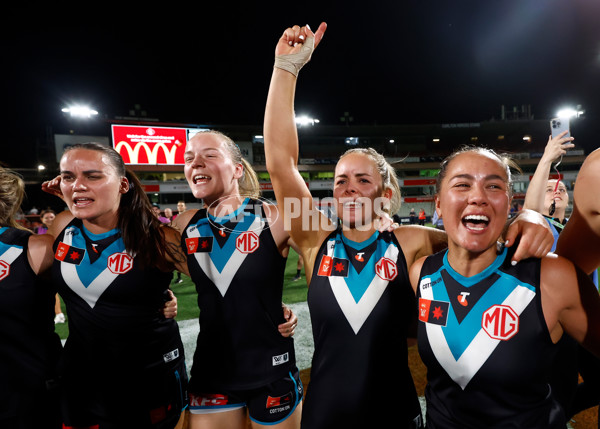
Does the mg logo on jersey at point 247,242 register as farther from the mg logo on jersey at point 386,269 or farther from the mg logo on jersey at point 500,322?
the mg logo on jersey at point 500,322

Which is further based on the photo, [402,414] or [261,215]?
[261,215]

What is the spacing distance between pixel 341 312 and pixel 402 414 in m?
0.55

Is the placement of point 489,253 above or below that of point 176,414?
above

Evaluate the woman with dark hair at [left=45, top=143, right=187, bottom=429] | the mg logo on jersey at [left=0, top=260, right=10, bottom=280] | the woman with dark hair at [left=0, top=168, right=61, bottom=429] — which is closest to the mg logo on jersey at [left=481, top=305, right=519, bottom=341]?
the woman with dark hair at [left=45, top=143, right=187, bottom=429]

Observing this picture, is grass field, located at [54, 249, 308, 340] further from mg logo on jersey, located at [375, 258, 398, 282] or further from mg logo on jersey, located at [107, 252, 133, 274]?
mg logo on jersey, located at [375, 258, 398, 282]

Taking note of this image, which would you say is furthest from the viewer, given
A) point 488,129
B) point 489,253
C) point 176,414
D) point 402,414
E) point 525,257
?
point 488,129

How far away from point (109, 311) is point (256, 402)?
38.5 inches

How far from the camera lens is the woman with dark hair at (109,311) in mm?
1825

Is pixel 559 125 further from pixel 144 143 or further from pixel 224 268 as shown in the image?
pixel 144 143

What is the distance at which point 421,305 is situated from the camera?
1495mm

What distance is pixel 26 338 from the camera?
190cm

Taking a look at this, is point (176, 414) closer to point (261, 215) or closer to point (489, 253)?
point (261, 215)

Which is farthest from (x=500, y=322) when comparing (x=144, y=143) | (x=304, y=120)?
(x=304, y=120)

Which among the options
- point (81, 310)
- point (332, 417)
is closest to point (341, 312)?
point (332, 417)
